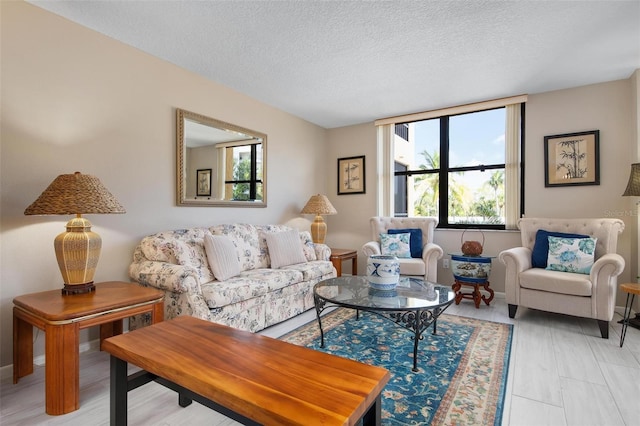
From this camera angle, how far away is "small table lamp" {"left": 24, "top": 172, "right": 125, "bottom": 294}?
1.94 m

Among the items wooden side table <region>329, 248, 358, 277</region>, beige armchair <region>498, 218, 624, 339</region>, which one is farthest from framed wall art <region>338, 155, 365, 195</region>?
beige armchair <region>498, 218, 624, 339</region>

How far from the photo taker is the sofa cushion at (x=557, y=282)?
107 inches

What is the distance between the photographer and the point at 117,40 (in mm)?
2641

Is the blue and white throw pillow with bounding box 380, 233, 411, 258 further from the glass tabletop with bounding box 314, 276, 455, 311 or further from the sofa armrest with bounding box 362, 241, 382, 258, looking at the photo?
the glass tabletop with bounding box 314, 276, 455, 311

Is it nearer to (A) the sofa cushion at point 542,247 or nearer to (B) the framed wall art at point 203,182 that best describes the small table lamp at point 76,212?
(B) the framed wall art at point 203,182

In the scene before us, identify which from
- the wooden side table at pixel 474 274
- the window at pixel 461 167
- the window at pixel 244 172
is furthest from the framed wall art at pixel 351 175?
the wooden side table at pixel 474 274

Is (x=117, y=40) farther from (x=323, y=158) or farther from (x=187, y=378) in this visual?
(x=323, y=158)

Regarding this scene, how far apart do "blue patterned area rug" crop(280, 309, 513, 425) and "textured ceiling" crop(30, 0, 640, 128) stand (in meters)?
2.47

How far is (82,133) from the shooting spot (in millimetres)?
2441

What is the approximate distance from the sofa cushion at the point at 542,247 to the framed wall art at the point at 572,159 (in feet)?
2.30

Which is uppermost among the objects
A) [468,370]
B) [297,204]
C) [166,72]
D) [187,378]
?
[166,72]

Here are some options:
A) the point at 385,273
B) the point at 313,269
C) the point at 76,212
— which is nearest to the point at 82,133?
the point at 76,212

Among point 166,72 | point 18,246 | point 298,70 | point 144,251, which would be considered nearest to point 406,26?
point 298,70

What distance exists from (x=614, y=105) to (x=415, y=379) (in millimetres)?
3679
